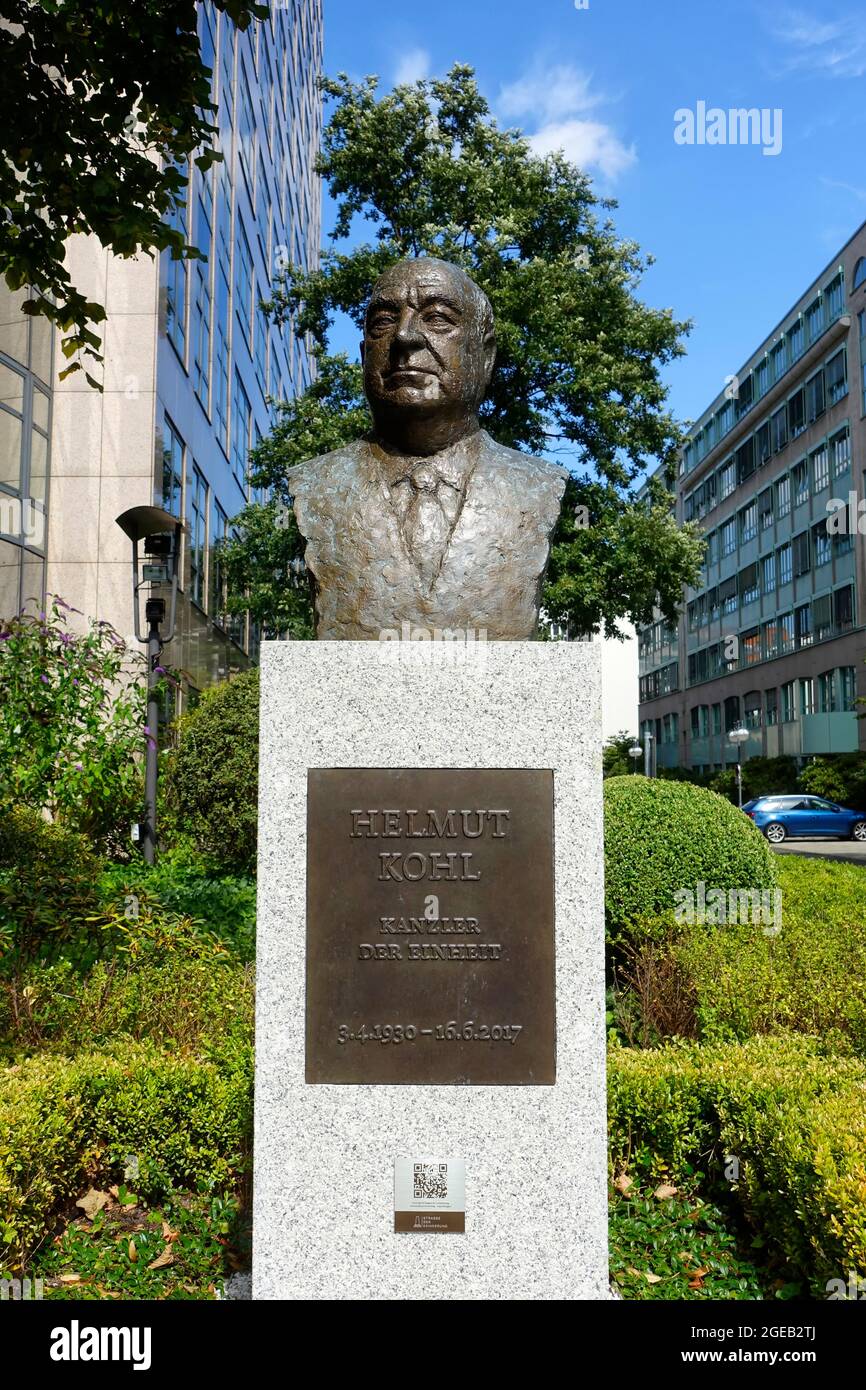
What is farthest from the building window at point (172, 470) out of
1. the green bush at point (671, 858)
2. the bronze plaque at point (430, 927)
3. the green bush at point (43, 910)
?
the bronze plaque at point (430, 927)

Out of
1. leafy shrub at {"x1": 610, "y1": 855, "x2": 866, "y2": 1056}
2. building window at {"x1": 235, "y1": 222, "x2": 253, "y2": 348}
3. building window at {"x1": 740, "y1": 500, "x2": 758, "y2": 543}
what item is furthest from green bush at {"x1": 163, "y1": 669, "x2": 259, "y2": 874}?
building window at {"x1": 740, "y1": 500, "x2": 758, "y2": 543}

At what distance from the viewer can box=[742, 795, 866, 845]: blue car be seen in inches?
1149

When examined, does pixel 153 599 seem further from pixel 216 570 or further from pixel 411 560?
pixel 216 570

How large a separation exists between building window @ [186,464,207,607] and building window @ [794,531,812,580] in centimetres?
2998

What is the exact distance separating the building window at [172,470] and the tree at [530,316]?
1.23 m

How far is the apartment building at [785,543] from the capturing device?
1501 inches

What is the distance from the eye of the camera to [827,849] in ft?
84.0

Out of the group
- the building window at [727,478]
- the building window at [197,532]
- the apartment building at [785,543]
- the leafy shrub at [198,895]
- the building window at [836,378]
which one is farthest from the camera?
the building window at [727,478]

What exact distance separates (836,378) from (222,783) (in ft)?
121

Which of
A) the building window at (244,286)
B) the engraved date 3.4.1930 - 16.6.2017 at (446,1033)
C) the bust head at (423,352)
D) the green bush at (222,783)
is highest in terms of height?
the building window at (244,286)

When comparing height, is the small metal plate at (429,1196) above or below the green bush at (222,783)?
below

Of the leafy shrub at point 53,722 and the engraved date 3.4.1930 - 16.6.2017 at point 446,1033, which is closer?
the engraved date 3.4.1930 - 16.6.2017 at point 446,1033

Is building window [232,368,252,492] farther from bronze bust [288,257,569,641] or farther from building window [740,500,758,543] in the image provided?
building window [740,500,758,543]

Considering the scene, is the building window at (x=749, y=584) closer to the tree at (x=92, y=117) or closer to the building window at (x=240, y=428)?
the building window at (x=240, y=428)
